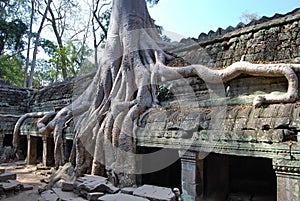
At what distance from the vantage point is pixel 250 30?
5.18 metres

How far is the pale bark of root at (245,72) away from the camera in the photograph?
3959mm

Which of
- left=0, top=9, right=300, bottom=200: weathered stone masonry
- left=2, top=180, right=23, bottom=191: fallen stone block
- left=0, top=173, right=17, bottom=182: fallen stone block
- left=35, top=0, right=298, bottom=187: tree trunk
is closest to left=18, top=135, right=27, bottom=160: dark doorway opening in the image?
left=35, top=0, right=298, bottom=187: tree trunk

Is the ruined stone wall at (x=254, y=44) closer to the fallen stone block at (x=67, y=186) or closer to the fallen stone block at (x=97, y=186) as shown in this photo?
the fallen stone block at (x=97, y=186)

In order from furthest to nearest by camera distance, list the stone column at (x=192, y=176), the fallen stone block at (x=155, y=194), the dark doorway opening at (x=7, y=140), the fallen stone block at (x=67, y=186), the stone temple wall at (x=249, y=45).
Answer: the dark doorway opening at (x=7, y=140), the fallen stone block at (x=67, y=186), the stone temple wall at (x=249, y=45), the stone column at (x=192, y=176), the fallen stone block at (x=155, y=194)

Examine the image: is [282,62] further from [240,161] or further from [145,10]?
[145,10]

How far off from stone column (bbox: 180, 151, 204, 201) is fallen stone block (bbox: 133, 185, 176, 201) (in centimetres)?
48

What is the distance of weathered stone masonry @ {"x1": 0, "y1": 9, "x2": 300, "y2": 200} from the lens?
3.41 meters

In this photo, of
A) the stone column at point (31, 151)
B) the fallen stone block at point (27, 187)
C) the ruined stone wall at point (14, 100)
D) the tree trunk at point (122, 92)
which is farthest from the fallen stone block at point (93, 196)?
the ruined stone wall at point (14, 100)

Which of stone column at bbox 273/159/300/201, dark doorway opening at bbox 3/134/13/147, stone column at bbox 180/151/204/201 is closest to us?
stone column at bbox 273/159/300/201

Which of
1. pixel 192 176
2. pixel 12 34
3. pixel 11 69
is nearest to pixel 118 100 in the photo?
pixel 192 176

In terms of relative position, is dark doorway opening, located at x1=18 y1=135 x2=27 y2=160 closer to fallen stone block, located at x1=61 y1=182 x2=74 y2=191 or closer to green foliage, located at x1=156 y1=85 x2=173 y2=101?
fallen stone block, located at x1=61 y1=182 x2=74 y2=191

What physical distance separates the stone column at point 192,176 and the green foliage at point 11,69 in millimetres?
17520

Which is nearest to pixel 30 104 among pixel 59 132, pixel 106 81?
pixel 59 132

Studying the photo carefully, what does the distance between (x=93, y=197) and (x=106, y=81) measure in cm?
350
